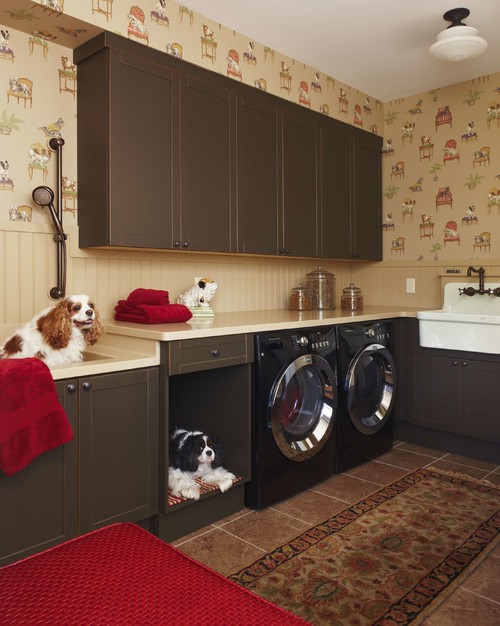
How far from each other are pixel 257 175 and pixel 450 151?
1674 mm

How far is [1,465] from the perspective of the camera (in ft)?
5.97

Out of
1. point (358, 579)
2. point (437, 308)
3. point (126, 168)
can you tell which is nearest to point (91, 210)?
point (126, 168)

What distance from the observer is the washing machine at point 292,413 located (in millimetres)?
2717

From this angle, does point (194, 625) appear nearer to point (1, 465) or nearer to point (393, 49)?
point (1, 465)

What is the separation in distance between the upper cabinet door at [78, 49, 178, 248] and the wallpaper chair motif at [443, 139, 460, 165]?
223 cm

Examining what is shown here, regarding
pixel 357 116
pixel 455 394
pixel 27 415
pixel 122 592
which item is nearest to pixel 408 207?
pixel 357 116

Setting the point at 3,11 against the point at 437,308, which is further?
the point at 437,308

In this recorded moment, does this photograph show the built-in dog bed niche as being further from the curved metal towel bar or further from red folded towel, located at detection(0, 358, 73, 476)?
the curved metal towel bar

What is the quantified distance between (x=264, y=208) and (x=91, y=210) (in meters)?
1.11

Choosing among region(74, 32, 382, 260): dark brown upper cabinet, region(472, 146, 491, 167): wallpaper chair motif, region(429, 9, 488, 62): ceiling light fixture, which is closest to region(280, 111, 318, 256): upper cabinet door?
region(74, 32, 382, 260): dark brown upper cabinet

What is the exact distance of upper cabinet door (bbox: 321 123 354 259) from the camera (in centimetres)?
383

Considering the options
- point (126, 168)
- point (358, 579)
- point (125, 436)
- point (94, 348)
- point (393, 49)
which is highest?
point (393, 49)

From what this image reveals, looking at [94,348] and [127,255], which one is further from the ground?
[127,255]

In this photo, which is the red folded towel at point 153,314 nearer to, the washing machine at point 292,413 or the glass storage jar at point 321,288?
the washing machine at point 292,413
